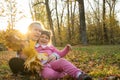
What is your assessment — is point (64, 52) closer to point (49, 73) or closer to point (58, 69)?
point (58, 69)

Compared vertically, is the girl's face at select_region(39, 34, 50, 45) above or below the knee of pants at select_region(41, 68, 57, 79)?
above

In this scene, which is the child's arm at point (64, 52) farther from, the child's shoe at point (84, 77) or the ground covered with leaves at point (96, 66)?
the child's shoe at point (84, 77)

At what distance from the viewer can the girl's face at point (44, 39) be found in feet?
18.1

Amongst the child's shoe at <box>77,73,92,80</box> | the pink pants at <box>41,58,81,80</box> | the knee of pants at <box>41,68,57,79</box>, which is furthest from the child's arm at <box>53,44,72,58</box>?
the child's shoe at <box>77,73,92,80</box>

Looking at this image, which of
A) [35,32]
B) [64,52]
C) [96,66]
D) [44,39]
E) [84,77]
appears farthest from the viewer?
[96,66]

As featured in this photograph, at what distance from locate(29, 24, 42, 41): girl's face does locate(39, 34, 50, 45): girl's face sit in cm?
11

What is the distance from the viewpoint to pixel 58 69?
4922mm

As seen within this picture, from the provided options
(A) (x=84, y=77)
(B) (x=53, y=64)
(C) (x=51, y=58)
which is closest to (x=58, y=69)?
(B) (x=53, y=64)

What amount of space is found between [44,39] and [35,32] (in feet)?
0.89

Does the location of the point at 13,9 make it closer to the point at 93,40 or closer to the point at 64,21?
the point at 93,40

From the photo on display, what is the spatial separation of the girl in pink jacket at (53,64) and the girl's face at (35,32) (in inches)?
4.0

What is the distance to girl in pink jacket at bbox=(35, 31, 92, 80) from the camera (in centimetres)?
453

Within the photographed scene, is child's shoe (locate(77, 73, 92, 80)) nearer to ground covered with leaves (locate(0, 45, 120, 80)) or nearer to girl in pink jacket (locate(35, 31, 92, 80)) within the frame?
girl in pink jacket (locate(35, 31, 92, 80))

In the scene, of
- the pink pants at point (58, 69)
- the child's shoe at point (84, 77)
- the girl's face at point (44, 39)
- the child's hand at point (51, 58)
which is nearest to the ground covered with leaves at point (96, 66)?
the pink pants at point (58, 69)
